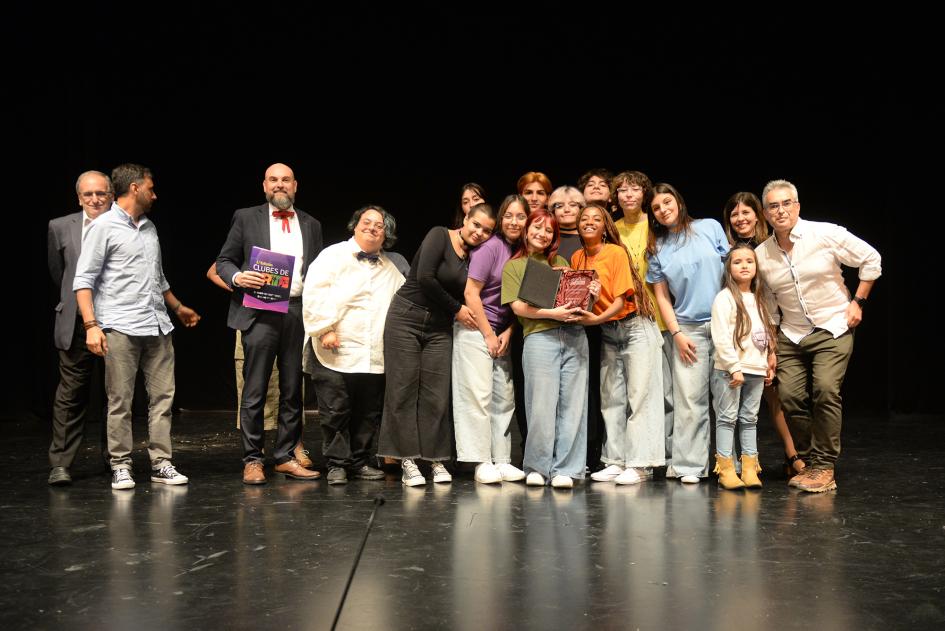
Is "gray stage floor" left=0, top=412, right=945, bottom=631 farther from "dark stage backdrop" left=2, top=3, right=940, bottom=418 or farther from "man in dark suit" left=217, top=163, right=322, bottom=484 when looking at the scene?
"dark stage backdrop" left=2, top=3, right=940, bottom=418

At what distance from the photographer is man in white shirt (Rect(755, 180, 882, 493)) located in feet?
13.7

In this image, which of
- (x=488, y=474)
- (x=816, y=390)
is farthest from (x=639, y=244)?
(x=488, y=474)

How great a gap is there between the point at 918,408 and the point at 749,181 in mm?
2064

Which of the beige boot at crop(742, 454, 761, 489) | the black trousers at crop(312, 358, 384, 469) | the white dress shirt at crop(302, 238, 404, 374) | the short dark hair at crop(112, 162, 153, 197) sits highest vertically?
the short dark hair at crop(112, 162, 153, 197)

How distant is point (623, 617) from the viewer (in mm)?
2459

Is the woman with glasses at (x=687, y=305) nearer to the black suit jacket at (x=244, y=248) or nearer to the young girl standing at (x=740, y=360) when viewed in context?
the young girl standing at (x=740, y=360)

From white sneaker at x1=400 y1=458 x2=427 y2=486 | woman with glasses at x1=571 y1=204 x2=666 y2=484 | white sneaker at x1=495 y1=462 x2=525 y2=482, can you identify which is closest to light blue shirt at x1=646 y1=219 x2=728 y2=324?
woman with glasses at x1=571 y1=204 x2=666 y2=484

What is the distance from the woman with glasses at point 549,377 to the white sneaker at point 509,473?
0.07 m

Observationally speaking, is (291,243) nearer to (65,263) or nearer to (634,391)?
(65,263)

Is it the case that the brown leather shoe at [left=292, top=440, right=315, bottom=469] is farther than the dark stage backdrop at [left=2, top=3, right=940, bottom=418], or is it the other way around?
the dark stage backdrop at [left=2, top=3, right=940, bottom=418]

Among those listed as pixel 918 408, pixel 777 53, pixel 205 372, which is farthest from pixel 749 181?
pixel 205 372

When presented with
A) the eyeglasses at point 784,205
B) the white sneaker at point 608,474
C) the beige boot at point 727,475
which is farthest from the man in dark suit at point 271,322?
the eyeglasses at point 784,205

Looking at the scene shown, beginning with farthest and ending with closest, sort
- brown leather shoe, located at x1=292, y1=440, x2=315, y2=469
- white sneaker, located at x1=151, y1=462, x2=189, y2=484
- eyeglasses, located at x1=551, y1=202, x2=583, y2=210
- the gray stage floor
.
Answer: brown leather shoe, located at x1=292, y1=440, x2=315, y2=469
eyeglasses, located at x1=551, y1=202, x2=583, y2=210
white sneaker, located at x1=151, y1=462, x2=189, y2=484
the gray stage floor

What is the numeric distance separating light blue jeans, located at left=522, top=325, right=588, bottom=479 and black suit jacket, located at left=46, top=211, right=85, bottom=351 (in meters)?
2.05
